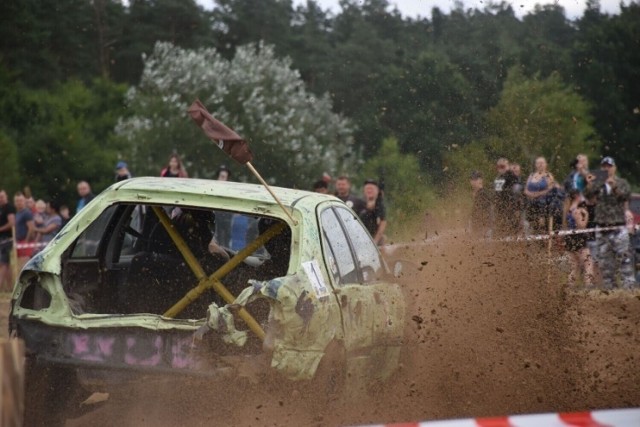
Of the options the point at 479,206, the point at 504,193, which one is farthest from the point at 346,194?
the point at 504,193

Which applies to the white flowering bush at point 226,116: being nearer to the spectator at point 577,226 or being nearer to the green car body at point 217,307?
the spectator at point 577,226

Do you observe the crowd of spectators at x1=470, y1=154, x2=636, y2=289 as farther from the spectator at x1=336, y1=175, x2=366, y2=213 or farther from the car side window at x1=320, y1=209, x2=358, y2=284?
the car side window at x1=320, y1=209, x2=358, y2=284

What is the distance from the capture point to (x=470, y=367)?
8.33 metres

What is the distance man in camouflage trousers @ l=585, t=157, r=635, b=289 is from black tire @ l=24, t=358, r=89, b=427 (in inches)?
355

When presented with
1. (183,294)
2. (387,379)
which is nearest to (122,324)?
(183,294)

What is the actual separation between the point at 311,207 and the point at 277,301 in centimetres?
94

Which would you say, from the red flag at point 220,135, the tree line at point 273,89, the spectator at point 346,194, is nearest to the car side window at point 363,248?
the red flag at point 220,135

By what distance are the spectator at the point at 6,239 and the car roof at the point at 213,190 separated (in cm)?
1203

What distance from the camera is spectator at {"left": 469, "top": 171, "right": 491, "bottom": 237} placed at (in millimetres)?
14148

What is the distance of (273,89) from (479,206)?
170 feet

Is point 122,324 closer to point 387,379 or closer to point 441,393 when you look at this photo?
point 387,379

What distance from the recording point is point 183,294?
7652mm

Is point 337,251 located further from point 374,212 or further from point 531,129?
point 531,129

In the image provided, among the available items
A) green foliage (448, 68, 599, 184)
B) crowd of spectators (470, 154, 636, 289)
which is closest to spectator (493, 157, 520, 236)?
crowd of spectators (470, 154, 636, 289)
